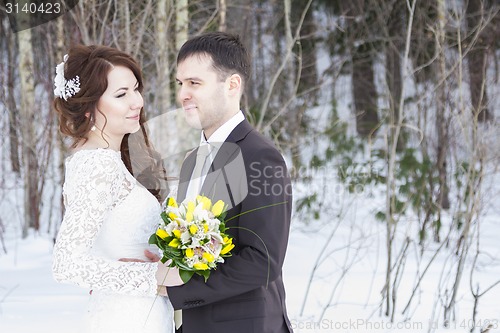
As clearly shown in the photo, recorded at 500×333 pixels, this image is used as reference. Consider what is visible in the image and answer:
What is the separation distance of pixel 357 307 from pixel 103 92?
342 centimetres

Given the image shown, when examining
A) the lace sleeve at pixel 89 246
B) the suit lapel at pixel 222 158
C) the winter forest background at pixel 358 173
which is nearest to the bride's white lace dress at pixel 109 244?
the lace sleeve at pixel 89 246

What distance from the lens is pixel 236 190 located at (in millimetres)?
2371

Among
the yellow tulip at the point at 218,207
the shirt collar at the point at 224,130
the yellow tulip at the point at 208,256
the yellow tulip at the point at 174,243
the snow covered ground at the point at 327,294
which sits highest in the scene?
the shirt collar at the point at 224,130

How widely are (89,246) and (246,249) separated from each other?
56 centimetres

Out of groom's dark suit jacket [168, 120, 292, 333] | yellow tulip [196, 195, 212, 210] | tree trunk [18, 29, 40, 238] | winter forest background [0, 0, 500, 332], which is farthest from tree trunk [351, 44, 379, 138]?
yellow tulip [196, 195, 212, 210]

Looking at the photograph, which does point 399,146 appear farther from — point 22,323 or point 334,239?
point 22,323

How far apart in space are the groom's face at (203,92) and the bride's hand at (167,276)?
53cm

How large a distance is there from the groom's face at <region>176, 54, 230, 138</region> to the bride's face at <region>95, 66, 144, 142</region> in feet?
0.91

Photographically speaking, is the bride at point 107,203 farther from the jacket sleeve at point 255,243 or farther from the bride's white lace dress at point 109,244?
the jacket sleeve at point 255,243

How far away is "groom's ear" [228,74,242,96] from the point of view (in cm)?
256

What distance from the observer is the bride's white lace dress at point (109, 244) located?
2.43m

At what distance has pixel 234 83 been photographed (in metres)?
2.57

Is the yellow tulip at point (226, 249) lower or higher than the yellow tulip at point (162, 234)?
lower

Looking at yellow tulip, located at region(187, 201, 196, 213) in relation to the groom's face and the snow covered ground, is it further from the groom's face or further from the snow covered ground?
the snow covered ground
